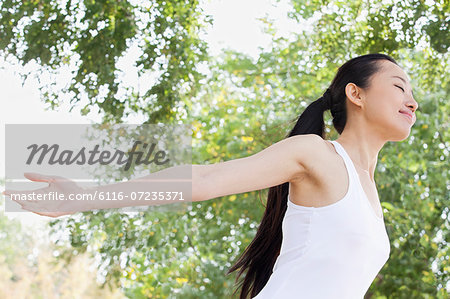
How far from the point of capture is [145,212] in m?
4.02

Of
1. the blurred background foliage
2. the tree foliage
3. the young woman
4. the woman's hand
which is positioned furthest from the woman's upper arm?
the tree foliage

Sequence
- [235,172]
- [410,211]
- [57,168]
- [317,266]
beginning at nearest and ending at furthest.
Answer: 1. [235,172]
2. [317,266]
3. [410,211]
4. [57,168]

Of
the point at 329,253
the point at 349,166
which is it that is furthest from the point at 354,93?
the point at 329,253

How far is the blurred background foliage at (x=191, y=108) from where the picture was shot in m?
3.83

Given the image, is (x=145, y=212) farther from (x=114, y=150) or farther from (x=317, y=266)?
(x=317, y=266)

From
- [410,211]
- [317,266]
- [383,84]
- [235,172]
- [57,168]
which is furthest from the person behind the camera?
[57,168]

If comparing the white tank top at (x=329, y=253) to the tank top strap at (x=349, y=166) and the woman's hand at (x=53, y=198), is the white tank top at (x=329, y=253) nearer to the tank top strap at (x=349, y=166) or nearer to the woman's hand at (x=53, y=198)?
the tank top strap at (x=349, y=166)

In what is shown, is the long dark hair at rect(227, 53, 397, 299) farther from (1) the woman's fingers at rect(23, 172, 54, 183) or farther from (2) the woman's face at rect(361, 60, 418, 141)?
(1) the woman's fingers at rect(23, 172, 54, 183)

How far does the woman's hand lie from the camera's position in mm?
966

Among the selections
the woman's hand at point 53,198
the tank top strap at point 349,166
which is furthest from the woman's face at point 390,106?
the woman's hand at point 53,198

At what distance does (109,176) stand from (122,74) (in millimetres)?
700

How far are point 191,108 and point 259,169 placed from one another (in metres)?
3.10

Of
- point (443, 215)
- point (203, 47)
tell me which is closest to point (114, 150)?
point (203, 47)

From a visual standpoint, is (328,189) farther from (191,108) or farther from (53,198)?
(191,108)
